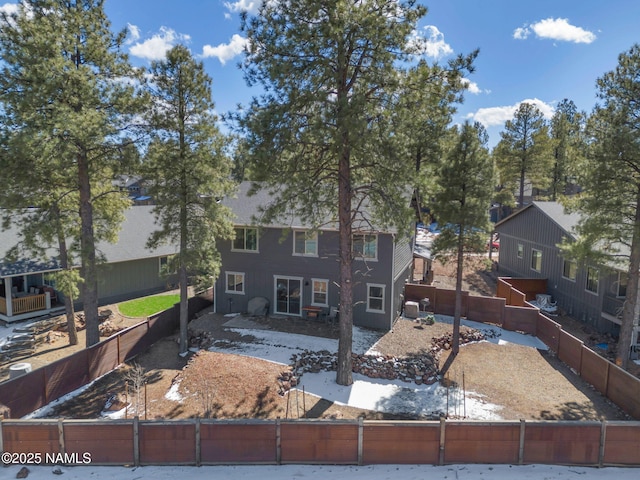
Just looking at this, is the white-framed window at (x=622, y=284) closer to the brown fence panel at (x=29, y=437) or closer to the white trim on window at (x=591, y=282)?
the white trim on window at (x=591, y=282)

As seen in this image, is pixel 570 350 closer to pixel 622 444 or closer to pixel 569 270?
pixel 622 444

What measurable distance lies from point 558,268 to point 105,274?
24146mm

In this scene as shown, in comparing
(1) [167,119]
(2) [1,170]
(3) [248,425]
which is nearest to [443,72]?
(1) [167,119]

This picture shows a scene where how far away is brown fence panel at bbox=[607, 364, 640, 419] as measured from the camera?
11.5m

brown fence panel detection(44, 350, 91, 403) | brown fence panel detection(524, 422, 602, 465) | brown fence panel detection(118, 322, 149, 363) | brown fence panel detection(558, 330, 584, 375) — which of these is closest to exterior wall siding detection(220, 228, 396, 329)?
brown fence panel detection(118, 322, 149, 363)

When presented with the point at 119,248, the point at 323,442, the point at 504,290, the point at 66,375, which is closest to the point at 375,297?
the point at 504,290

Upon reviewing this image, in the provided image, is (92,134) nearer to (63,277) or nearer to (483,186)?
(63,277)

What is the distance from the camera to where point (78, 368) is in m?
12.7

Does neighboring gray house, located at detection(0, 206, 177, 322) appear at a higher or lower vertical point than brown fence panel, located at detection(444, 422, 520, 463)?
higher

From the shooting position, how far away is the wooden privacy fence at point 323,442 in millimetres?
8609

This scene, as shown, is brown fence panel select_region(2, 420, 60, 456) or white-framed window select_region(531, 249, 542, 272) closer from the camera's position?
brown fence panel select_region(2, 420, 60, 456)

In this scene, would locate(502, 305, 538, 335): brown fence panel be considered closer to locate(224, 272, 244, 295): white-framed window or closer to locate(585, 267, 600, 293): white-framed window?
locate(585, 267, 600, 293): white-framed window

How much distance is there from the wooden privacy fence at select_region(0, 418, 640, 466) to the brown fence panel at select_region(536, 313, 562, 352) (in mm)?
7851

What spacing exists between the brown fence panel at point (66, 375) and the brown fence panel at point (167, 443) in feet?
16.4
